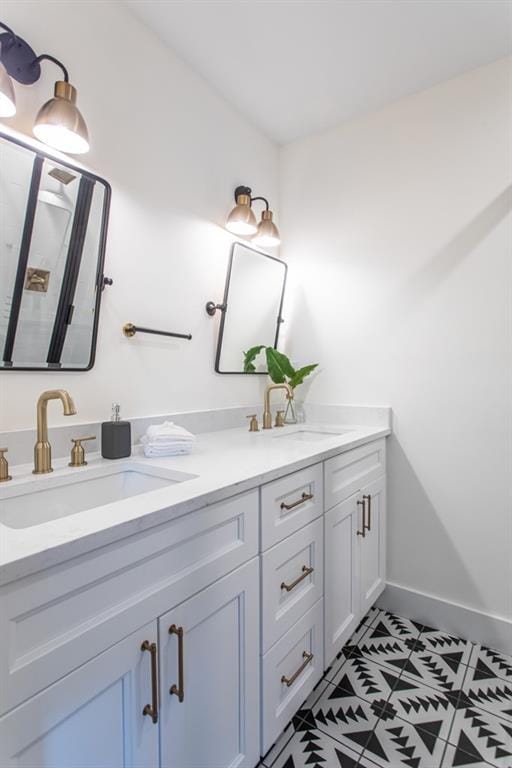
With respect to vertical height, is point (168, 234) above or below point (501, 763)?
above

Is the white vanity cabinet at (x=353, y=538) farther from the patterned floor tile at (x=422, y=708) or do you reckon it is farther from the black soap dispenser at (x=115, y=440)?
the black soap dispenser at (x=115, y=440)

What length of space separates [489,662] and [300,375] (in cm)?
143

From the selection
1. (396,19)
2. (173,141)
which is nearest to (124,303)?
(173,141)

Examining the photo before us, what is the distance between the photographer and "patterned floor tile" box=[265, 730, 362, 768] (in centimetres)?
116

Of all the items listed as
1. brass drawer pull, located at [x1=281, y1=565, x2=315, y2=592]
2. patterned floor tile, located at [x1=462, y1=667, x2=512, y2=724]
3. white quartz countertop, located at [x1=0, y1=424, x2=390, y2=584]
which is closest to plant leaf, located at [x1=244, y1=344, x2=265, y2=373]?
white quartz countertop, located at [x1=0, y1=424, x2=390, y2=584]

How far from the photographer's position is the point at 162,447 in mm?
1319

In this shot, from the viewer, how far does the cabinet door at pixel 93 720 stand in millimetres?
590

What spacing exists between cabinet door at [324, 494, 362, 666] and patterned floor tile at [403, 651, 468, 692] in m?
0.26

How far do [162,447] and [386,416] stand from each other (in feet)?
3.73

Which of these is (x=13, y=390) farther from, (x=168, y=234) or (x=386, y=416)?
(x=386, y=416)

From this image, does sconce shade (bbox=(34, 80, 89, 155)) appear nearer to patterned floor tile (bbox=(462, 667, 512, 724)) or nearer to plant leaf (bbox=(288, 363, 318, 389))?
plant leaf (bbox=(288, 363, 318, 389))

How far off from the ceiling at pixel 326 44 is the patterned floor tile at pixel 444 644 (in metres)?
2.47

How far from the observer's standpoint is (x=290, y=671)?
1.20 meters

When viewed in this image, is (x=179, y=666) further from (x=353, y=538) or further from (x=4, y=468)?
(x=353, y=538)
